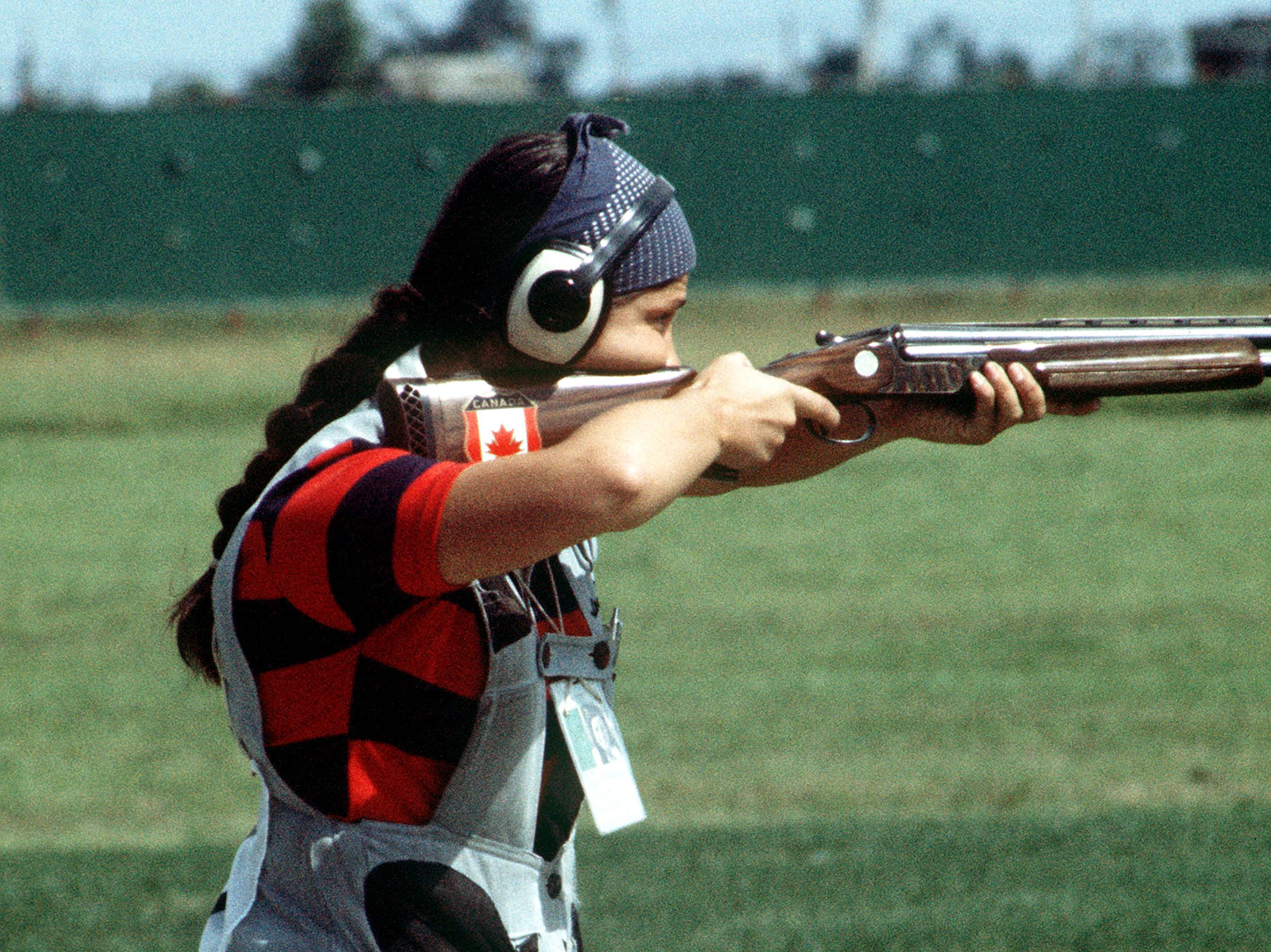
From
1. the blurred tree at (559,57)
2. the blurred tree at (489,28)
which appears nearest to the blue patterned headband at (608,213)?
the blurred tree at (559,57)

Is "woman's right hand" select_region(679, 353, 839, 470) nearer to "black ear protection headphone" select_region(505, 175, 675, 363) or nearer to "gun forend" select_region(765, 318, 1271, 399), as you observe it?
"black ear protection headphone" select_region(505, 175, 675, 363)

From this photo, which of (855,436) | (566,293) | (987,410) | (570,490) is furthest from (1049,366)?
(570,490)

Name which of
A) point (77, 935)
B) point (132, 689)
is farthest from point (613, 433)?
point (132, 689)

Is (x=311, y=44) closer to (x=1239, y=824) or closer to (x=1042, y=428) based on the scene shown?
(x=1042, y=428)

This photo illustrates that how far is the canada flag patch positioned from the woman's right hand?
21cm

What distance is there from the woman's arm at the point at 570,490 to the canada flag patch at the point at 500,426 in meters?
0.14

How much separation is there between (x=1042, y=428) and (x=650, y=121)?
7959 millimetres

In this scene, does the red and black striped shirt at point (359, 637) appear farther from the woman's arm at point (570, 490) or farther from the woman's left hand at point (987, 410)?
the woman's left hand at point (987, 410)

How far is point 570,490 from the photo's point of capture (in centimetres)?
204

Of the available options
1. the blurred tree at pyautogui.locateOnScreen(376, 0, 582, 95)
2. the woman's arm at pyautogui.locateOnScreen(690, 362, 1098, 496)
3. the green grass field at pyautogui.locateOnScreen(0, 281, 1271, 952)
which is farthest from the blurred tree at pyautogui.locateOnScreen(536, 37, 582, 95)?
the woman's arm at pyautogui.locateOnScreen(690, 362, 1098, 496)

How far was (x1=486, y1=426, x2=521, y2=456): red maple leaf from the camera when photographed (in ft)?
7.51

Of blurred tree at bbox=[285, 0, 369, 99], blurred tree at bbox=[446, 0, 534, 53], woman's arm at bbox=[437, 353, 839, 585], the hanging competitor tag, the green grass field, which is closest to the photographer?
woman's arm at bbox=[437, 353, 839, 585]

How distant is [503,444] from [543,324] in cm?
20

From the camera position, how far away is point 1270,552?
11117 mm
